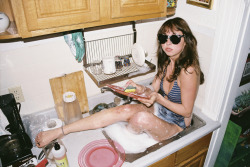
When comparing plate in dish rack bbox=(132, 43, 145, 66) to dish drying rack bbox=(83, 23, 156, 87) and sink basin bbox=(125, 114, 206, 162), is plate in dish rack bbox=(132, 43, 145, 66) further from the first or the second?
sink basin bbox=(125, 114, 206, 162)

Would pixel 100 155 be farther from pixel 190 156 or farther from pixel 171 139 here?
pixel 190 156

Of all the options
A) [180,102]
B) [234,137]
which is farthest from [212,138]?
[180,102]

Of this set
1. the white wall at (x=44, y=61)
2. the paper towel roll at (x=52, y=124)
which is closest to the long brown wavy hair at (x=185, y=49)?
the white wall at (x=44, y=61)

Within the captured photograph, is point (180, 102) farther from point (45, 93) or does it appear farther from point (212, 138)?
point (45, 93)

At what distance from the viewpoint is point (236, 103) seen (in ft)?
6.61

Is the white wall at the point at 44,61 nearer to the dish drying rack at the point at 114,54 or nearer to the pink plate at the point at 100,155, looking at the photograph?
the dish drying rack at the point at 114,54

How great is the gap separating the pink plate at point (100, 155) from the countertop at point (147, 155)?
40 mm

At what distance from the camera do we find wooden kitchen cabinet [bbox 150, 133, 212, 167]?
1.42m

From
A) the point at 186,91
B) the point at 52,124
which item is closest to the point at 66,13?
the point at 52,124

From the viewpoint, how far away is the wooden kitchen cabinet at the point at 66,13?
0.90 meters

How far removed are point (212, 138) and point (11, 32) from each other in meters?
1.67

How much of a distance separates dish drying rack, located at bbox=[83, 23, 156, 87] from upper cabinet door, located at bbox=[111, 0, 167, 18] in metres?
0.44

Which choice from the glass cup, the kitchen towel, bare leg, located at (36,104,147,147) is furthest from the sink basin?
the kitchen towel

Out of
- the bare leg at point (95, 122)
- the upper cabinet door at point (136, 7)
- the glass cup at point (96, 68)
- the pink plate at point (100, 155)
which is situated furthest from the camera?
the glass cup at point (96, 68)
